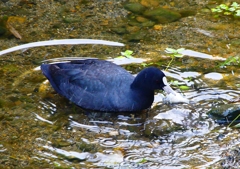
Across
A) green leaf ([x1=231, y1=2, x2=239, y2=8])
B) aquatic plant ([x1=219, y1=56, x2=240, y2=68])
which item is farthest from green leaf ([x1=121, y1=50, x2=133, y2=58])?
green leaf ([x1=231, y1=2, x2=239, y2=8])

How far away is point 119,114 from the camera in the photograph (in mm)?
6410

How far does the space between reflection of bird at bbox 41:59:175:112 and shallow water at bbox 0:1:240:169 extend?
15cm

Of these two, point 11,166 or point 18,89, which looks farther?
point 18,89

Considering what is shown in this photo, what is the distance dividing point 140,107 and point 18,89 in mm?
1752

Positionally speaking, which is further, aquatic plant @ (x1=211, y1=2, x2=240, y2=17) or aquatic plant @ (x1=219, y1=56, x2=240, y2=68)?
aquatic plant @ (x1=211, y1=2, x2=240, y2=17)

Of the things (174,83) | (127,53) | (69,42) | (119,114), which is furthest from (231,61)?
(69,42)

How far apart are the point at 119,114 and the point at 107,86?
1.31 ft

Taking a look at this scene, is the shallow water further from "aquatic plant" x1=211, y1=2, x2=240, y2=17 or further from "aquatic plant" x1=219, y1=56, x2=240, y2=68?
"aquatic plant" x1=211, y1=2, x2=240, y2=17

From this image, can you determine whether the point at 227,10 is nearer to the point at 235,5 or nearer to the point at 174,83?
the point at 235,5

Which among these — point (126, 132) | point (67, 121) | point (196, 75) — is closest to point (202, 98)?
point (196, 75)

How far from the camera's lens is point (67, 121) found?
623cm

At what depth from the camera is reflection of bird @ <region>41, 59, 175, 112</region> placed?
629cm

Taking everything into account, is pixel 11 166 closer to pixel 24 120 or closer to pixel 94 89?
pixel 24 120

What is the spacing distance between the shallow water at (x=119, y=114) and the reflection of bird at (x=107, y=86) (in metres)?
0.15
